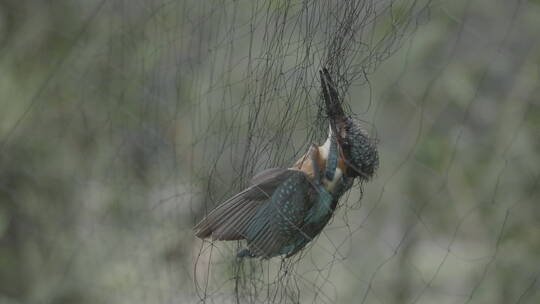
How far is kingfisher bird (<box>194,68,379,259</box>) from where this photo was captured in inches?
42.3

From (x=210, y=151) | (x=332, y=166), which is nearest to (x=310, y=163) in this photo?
(x=332, y=166)

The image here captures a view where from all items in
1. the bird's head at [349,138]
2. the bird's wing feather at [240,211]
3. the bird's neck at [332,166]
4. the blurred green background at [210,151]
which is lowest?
the bird's wing feather at [240,211]

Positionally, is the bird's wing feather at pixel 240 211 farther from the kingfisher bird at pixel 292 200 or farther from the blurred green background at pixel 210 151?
the blurred green background at pixel 210 151

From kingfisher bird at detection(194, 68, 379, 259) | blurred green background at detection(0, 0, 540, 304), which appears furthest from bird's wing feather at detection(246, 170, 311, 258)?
blurred green background at detection(0, 0, 540, 304)

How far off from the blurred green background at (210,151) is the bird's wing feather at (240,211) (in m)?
0.25

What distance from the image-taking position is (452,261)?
211 cm

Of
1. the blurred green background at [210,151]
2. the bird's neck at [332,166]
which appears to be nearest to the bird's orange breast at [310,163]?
the bird's neck at [332,166]

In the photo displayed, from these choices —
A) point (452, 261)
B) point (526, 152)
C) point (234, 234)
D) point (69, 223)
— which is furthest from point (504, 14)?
point (69, 223)

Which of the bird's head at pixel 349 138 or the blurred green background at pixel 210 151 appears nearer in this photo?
the bird's head at pixel 349 138

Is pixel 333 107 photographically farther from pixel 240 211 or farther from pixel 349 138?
pixel 240 211

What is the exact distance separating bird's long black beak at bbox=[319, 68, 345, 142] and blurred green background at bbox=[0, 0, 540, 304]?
240 millimetres

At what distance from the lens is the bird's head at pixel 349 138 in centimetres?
107

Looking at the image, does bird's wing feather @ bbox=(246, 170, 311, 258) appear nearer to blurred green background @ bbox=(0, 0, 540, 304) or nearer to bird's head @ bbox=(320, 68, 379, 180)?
bird's head @ bbox=(320, 68, 379, 180)

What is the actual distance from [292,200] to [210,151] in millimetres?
983
